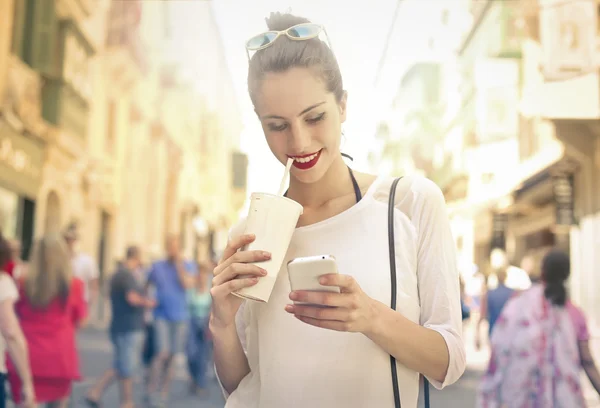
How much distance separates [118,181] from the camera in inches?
869

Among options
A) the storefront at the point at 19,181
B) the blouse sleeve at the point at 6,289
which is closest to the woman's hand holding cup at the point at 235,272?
the blouse sleeve at the point at 6,289

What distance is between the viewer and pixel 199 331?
912cm

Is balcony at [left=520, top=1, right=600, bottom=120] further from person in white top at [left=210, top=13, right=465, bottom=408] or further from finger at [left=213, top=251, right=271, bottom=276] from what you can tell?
finger at [left=213, top=251, right=271, bottom=276]

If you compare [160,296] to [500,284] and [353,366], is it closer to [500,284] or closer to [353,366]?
[500,284]

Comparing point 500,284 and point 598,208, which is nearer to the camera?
point 500,284

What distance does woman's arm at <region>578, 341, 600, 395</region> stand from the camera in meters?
4.22

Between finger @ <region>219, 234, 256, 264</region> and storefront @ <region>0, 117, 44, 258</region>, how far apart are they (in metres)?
11.8

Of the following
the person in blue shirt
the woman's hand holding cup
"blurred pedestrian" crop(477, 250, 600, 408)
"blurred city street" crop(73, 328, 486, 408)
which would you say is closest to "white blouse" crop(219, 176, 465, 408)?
the woman's hand holding cup

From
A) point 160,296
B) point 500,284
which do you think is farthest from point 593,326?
point 160,296

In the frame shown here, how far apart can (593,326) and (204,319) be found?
841 centimetres

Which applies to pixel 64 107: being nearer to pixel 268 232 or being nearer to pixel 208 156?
pixel 268 232

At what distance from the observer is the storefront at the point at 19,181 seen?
1282cm

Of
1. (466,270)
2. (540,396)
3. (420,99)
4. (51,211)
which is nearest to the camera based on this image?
(540,396)

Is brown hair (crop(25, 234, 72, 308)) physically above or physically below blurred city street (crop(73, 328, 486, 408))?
above
